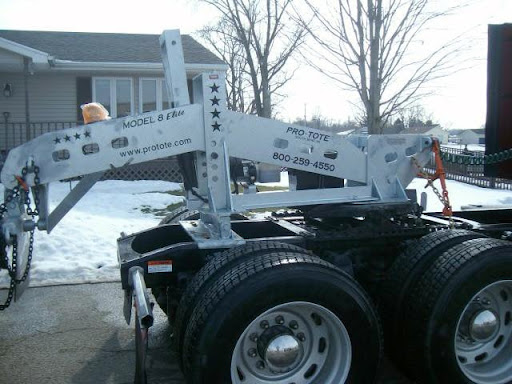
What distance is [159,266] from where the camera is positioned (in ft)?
→ 11.8

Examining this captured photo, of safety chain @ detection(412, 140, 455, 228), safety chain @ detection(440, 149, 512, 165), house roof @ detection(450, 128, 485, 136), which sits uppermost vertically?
house roof @ detection(450, 128, 485, 136)

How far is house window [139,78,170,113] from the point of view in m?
18.4

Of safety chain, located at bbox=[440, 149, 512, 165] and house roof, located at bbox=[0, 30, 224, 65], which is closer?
safety chain, located at bbox=[440, 149, 512, 165]

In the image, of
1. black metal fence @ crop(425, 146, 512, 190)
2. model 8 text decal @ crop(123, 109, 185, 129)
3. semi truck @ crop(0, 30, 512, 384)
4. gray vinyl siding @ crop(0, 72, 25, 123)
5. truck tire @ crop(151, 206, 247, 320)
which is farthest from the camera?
gray vinyl siding @ crop(0, 72, 25, 123)

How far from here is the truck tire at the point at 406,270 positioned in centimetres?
363

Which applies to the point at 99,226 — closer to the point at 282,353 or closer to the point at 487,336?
the point at 282,353

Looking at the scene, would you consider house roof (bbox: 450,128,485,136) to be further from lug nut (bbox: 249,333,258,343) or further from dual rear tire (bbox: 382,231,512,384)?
lug nut (bbox: 249,333,258,343)

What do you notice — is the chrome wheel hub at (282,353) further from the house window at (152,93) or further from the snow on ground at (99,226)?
the house window at (152,93)

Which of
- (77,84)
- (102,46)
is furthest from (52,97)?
(102,46)

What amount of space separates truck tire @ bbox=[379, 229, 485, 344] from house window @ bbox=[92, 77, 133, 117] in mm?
15719

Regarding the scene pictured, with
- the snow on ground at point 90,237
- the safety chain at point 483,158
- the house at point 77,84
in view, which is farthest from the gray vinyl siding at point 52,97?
the safety chain at point 483,158

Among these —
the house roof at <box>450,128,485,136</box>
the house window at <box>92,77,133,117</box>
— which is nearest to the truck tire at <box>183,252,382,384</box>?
the house window at <box>92,77,133,117</box>

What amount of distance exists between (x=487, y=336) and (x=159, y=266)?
2.26 m

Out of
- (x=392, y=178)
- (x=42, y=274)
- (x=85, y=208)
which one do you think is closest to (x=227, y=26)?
(x=85, y=208)
